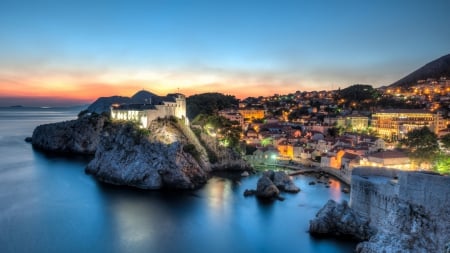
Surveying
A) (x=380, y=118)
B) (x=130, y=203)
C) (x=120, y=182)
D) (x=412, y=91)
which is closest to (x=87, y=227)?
(x=130, y=203)

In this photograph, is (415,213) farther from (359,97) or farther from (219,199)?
(359,97)

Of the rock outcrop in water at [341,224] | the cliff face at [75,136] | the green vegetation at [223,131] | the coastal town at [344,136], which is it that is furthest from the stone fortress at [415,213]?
the cliff face at [75,136]

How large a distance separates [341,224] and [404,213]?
142 inches

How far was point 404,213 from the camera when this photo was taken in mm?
8586

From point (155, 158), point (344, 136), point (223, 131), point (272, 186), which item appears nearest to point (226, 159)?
point (223, 131)

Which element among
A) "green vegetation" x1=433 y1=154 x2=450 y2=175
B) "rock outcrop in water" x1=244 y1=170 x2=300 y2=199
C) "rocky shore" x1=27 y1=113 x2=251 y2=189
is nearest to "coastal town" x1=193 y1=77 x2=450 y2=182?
"green vegetation" x1=433 y1=154 x2=450 y2=175

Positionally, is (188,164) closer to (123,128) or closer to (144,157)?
(144,157)

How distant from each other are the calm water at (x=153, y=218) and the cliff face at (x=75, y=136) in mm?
11824

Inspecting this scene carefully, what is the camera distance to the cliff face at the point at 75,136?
113 ft

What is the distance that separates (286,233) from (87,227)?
28.6 ft

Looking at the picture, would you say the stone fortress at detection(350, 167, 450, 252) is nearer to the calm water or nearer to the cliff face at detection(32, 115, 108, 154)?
the calm water

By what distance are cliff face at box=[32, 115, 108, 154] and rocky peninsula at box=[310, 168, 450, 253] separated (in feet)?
92.6

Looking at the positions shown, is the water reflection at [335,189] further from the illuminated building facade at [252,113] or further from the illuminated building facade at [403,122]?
the illuminated building facade at [252,113]

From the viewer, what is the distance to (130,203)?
17297 millimetres
